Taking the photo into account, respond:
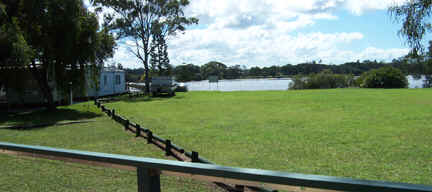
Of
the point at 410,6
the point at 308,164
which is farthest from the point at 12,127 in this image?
the point at 410,6

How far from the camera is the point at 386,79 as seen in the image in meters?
37.6

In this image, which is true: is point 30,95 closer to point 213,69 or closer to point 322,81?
point 322,81

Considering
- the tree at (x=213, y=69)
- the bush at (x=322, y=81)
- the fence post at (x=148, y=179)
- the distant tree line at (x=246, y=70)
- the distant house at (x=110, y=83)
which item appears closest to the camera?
the fence post at (x=148, y=179)

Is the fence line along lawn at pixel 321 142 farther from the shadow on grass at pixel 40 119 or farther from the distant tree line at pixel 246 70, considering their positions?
the distant tree line at pixel 246 70

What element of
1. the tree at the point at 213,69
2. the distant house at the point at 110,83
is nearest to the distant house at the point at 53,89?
the distant house at the point at 110,83

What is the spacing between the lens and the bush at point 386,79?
37281mm

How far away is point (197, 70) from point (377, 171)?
63.6 meters

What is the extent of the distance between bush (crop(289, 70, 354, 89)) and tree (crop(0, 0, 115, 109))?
31252mm

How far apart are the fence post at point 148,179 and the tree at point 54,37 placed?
14.9m

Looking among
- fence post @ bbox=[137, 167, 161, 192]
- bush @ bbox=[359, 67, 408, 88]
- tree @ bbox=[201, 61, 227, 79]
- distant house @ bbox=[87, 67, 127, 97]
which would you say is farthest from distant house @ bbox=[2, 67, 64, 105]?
tree @ bbox=[201, 61, 227, 79]

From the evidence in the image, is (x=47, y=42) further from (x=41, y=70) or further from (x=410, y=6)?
(x=410, y=6)

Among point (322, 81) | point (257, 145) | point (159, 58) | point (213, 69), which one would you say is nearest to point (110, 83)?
point (159, 58)

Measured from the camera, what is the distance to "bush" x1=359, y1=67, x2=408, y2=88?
37281mm

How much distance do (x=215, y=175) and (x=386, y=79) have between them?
4094cm
